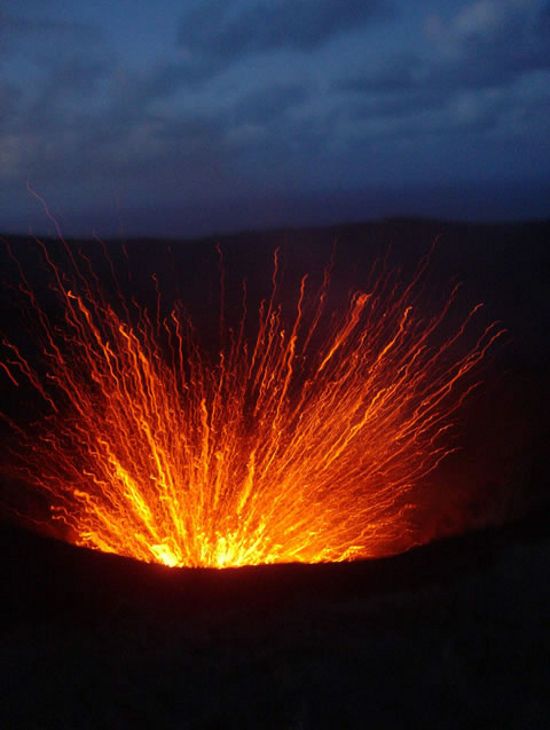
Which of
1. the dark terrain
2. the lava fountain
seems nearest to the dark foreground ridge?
the dark terrain

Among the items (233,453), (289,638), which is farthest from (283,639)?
(233,453)

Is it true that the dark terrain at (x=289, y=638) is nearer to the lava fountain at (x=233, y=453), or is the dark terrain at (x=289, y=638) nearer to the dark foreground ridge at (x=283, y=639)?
the dark foreground ridge at (x=283, y=639)

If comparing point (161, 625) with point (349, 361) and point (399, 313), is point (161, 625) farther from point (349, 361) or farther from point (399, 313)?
point (399, 313)

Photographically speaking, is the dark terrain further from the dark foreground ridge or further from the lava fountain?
the lava fountain

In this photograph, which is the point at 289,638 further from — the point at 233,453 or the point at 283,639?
the point at 233,453

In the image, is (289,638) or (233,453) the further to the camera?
(233,453)

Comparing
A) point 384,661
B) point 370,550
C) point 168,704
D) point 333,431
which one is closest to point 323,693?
point 384,661

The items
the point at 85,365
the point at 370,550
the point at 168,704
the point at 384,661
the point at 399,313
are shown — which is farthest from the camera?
the point at 399,313
